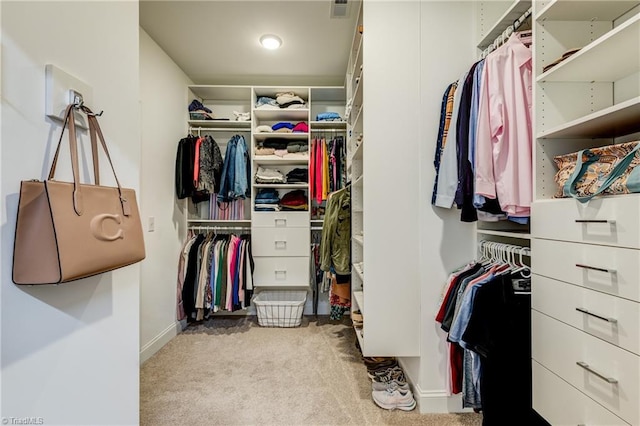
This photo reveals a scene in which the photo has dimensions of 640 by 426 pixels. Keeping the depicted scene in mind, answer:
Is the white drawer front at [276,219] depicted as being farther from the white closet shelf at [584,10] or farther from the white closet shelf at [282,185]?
the white closet shelf at [584,10]

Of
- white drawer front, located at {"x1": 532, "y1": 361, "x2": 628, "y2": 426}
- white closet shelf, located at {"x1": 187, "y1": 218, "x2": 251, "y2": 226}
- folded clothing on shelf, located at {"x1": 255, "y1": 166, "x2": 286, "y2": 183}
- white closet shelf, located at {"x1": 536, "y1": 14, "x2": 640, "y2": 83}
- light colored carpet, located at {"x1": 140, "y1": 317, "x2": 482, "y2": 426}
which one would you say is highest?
white closet shelf, located at {"x1": 536, "y1": 14, "x2": 640, "y2": 83}

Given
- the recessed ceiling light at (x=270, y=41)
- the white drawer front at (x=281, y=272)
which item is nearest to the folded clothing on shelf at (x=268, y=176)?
the white drawer front at (x=281, y=272)

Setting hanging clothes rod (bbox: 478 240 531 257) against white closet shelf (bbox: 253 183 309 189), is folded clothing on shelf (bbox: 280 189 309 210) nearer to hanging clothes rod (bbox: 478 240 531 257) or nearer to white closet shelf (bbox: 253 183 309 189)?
white closet shelf (bbox: 253 183 309 189)

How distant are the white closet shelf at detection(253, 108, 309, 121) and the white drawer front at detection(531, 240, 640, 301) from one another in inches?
95.3

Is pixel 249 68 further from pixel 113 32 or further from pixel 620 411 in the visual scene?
pixel 620 411

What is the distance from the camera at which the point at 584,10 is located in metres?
1.02

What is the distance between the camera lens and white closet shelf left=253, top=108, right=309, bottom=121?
2859 mm

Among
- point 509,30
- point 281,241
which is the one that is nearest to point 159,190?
point 281,241

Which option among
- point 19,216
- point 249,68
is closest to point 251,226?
point 249,68

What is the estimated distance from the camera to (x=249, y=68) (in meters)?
2.78

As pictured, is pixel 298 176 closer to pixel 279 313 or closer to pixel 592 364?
pixel 279 313

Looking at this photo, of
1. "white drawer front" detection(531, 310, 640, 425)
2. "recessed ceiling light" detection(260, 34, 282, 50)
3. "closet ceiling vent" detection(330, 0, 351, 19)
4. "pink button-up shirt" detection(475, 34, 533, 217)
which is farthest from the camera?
"recessed ceiling light" detection(260, 34, 282, 50)

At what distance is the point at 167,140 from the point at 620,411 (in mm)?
3091

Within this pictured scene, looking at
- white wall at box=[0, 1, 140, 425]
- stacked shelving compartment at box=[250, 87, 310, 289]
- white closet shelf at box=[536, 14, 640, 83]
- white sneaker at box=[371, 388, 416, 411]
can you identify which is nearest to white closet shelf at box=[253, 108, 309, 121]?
stacked shelving compartment at box=[250, 87, 310, 289]
